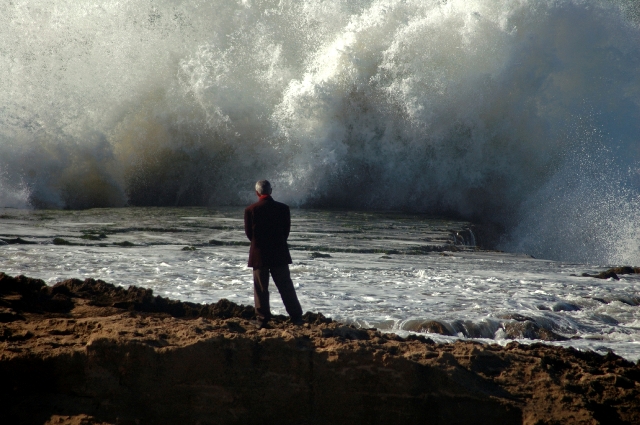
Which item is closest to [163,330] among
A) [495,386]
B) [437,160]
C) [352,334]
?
[352,334]

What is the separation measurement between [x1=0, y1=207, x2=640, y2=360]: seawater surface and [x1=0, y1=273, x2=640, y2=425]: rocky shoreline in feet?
4.52

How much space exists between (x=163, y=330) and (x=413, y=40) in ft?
56.8

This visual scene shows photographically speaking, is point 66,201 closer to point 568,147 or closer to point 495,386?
point 568,147

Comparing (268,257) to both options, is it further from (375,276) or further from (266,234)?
(375,276)

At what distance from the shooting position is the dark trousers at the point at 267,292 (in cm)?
534

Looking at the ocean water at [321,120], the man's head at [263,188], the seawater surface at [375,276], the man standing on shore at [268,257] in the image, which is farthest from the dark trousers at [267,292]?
the ocean water at [321,120]

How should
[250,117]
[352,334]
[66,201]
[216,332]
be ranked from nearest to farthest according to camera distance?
[216,332] < [352,334] < [66,201] < [250,117]

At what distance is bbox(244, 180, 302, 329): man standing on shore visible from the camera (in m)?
5.38

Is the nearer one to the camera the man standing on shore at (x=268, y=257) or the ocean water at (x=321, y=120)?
the man standing on shore at (x=268, y=257)

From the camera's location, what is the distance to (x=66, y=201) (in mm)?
20094

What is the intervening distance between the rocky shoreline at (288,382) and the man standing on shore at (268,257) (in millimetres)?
875

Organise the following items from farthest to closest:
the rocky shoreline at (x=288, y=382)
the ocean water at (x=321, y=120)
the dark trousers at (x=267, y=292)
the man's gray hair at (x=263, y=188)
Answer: the ocean water at (x=321, y=120), the man's gray hair at (x=263, y=188), the dark trousers at (x=267, y=292), the rocky shoreline at (x=288, y=382)

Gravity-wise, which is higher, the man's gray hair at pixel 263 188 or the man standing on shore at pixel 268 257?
the man's gray hair at pixel 263 188

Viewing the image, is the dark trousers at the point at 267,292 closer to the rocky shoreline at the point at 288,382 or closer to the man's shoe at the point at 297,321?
the man's shoe at the point at 297,321
